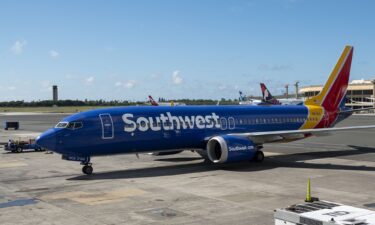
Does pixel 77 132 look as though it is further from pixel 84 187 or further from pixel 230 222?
pixel 230 222

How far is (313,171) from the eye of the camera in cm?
2292

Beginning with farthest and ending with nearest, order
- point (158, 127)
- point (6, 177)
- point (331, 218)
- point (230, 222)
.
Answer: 1. point (158, 127)
2. point (6, 177)
3. point (230, 222)
4. point (331, 218)

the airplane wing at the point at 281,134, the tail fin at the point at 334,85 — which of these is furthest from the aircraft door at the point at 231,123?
the tail fin at the point at 334,85

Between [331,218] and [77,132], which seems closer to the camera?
[331,218]

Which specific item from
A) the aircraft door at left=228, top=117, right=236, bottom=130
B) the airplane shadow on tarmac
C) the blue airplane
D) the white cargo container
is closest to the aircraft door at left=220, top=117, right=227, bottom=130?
the blue airplane

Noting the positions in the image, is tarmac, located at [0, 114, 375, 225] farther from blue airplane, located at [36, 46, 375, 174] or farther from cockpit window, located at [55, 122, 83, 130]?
cockpit window, located at [55, 122, 83, 130]

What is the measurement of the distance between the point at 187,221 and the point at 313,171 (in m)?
11.5

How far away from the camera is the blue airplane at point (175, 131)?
22.0 metres

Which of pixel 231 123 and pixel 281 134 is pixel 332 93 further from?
pixel 231 123

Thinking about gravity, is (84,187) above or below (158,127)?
below

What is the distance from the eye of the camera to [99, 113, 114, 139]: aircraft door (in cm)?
2245

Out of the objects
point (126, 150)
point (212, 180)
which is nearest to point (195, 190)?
point (212, 180)

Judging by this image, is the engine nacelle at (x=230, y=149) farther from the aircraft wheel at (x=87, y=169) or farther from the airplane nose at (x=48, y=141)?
the airplane nose at (x=48, y=141)

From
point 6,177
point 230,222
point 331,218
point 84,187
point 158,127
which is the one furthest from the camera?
point 158,127
